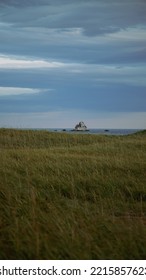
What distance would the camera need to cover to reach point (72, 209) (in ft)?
23.4

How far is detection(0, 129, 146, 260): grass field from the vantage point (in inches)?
198

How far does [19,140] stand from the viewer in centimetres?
2505

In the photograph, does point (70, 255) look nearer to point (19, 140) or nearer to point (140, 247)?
point (140, 247)

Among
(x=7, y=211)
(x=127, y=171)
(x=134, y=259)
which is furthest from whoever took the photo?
(x=127, y=171)

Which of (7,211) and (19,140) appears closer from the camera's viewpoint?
(7,211)

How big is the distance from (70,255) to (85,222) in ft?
4.74

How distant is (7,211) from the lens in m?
6.79

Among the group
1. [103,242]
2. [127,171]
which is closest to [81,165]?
[127,171]

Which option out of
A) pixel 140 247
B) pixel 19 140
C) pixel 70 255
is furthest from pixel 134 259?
pixel 19 140

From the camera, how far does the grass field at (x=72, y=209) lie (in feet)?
16.5
